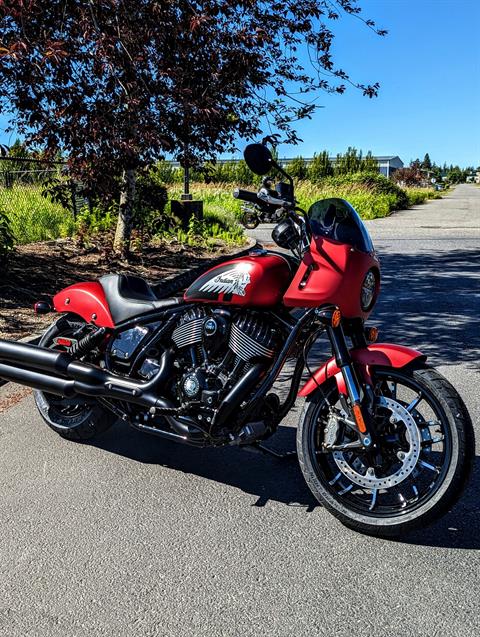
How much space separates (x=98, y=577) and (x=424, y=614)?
4.36 ft

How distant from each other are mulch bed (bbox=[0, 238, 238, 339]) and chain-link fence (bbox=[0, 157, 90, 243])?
44 cm

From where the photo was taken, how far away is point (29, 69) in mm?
7207

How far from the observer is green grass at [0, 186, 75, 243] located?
1146cm

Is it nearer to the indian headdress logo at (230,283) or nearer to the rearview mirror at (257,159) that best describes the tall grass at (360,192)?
the indian headdress logo at (230,283)

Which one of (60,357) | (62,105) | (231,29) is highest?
(231,29)

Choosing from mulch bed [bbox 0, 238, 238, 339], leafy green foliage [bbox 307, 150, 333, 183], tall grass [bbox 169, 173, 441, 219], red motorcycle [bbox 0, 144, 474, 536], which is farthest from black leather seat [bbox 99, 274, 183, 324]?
leafy green foliage [bbox 307, 150, 333, 183]

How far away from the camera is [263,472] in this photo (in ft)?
12.6

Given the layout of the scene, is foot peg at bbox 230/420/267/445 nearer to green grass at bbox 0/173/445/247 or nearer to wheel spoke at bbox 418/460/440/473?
wheel spoke at bbox 418/460/440/473

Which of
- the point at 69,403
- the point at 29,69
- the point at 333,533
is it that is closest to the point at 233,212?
the point at 29,69

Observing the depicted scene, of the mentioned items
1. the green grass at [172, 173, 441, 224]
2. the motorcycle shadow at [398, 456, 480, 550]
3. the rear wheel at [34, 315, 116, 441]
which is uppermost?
the rear wheel at [34, 315, 116, 441]

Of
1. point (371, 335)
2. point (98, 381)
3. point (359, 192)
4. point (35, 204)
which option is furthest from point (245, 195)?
point (359, 192)

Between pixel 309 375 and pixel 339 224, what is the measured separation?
2.56 ft

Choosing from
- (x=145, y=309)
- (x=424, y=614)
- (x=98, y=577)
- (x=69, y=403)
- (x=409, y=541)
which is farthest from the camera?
(x=69, y=403)

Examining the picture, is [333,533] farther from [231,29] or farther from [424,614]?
[231,29]
